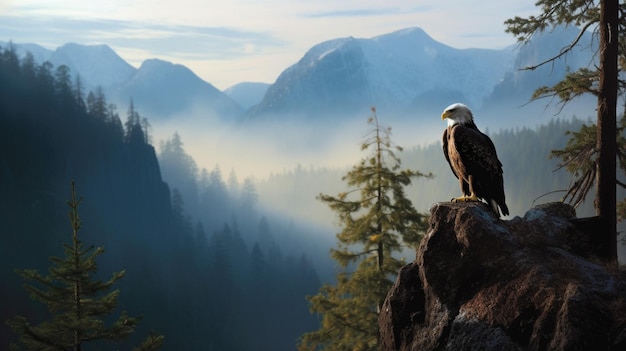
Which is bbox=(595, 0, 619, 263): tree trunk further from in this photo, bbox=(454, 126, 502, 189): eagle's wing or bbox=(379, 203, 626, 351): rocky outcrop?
bbox=(454, 126, 502, 189): eagle's wing

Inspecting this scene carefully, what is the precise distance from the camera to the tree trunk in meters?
13.2

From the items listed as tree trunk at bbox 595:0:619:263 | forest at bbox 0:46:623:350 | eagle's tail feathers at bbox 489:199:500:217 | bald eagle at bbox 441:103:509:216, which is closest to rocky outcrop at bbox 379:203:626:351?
eagle's tail feathers at bbox 489:199:500:217

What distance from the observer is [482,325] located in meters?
8.69

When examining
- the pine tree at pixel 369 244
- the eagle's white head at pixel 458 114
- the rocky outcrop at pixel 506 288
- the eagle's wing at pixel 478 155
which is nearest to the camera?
the rocky outcrop at pixel 506 288

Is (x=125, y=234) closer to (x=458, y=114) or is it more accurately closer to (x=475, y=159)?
(x=458, y=114)

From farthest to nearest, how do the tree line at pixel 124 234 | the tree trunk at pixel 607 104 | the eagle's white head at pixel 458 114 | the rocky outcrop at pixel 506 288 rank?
the tree line at pixel 124 234 < the tree trunk at pixel 607 104 < the eagle's white head at pixel 458 114 < the rocky outcrop at pixel 506 288

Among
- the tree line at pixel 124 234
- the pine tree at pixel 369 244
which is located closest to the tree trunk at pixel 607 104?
the pine tree at pixel 369 244

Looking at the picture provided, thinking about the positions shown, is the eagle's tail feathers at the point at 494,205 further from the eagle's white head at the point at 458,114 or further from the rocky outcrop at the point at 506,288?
the eagle's white head at the point at 458,114

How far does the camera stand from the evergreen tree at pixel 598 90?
13266 mm

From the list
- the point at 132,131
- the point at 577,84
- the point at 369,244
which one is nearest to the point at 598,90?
the point at 577,84

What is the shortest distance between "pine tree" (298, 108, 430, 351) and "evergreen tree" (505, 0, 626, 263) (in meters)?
6.12

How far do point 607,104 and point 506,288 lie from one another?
6.60 metres

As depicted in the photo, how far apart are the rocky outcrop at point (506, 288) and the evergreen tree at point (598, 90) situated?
2.74 meters

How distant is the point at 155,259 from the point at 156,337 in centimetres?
10854
